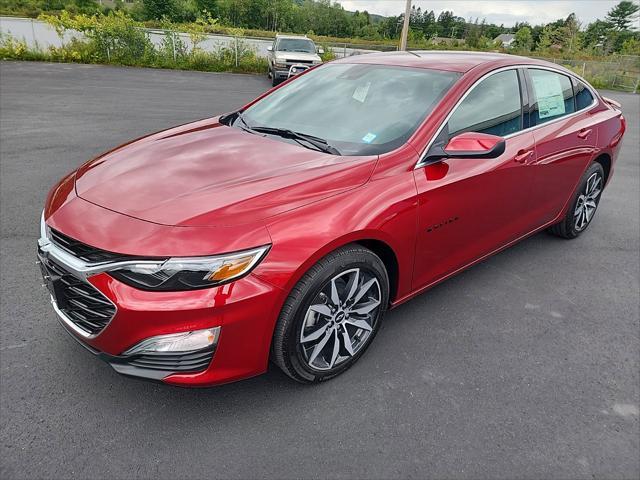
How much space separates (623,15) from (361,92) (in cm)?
10497

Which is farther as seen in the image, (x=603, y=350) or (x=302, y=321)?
(x=603, y=350)

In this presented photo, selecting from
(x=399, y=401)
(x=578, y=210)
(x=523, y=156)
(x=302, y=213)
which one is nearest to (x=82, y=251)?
(x=302, y=213)

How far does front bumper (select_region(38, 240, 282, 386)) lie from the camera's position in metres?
1.96

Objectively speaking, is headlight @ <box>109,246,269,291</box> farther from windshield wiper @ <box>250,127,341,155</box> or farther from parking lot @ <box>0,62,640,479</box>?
windshield wiper @ <box>250,127,341,155</box>

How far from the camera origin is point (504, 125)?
3.33 metres

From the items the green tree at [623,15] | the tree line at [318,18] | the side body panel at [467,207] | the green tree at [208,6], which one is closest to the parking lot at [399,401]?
the side body panel at [467,207]

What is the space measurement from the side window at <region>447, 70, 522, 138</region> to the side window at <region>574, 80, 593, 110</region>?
1149mm

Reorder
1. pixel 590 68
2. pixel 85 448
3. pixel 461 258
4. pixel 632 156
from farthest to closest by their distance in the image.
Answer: pixel 590 68, pixel 632 156, pixel 461 258, pixel 85 448

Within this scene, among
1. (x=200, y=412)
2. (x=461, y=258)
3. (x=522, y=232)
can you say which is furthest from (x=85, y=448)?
(x=522, y=232)

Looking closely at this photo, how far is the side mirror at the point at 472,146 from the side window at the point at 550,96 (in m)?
1.13

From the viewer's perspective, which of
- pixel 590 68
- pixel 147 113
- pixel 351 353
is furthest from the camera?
pixel 590 68

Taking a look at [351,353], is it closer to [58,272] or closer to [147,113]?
[58,272]

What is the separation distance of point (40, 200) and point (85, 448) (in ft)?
11.7

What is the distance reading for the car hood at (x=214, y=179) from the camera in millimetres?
2172
